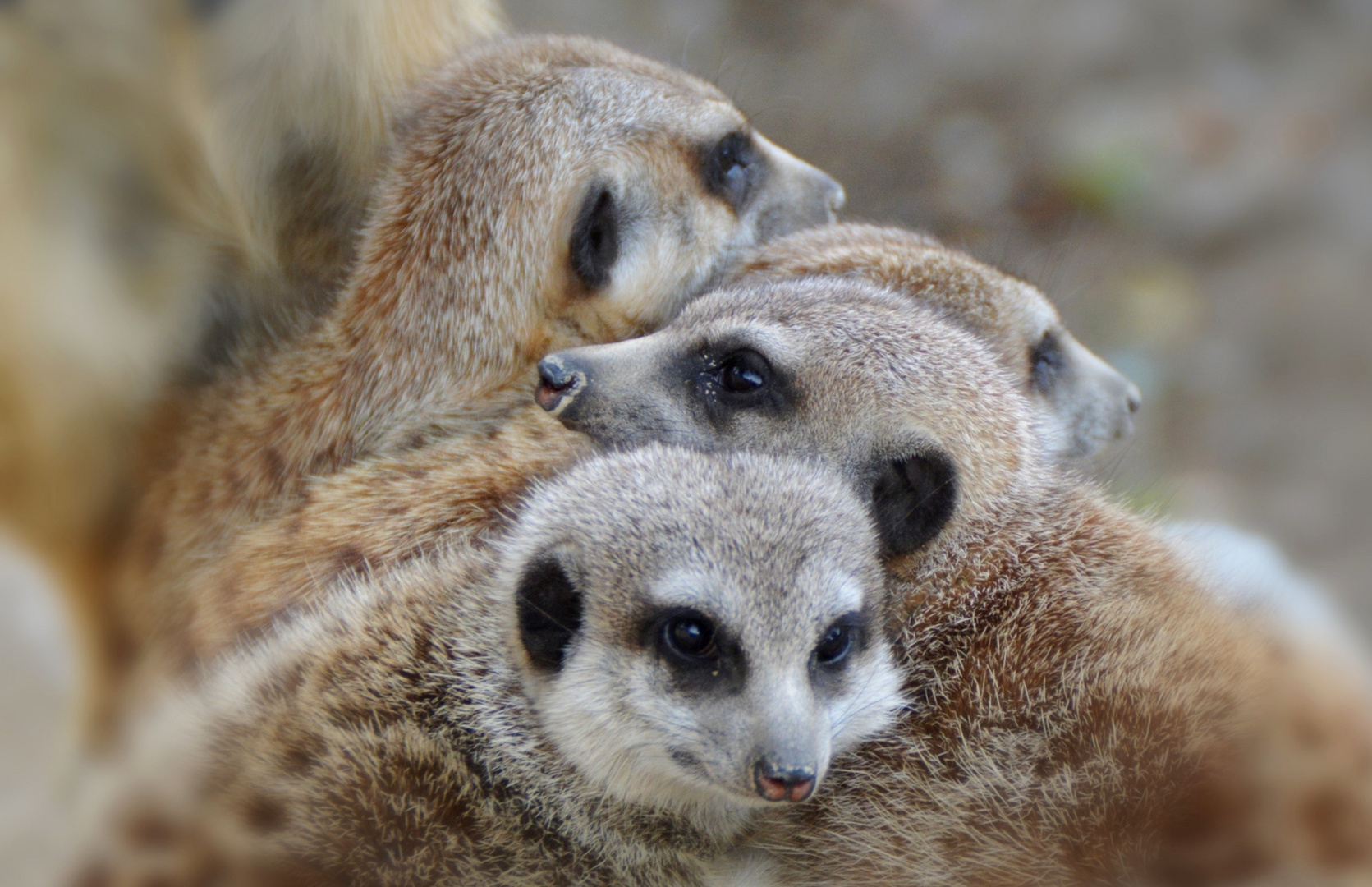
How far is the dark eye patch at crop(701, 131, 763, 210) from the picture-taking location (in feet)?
7.69

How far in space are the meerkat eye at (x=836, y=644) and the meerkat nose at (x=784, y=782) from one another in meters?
0.20

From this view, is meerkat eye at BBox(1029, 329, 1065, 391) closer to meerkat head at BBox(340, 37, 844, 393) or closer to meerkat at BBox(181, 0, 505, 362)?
meerkat head at BBox(340, 37, 844, 393)

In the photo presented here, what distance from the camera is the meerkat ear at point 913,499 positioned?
5.76 feet

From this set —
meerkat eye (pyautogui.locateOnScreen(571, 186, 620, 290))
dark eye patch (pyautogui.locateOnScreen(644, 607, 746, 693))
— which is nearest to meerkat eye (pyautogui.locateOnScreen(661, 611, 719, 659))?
dark eye patch (pyautogui.locateOnScreen(644, 607, 746, 693))

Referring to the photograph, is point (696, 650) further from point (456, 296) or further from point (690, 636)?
point (456, 296)

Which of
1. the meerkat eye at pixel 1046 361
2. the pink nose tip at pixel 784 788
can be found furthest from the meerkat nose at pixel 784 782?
the meerkat eye at pixel 1046 361

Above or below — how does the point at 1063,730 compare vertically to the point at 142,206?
below

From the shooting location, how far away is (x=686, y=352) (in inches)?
75.5

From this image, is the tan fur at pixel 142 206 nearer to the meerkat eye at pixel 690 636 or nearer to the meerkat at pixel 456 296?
the meerkat at pixel 456 296

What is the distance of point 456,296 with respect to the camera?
204 centimetres

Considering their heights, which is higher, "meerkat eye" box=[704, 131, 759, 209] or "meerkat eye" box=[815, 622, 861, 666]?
"meerkat eye" box=[704, 131, 759, 209]

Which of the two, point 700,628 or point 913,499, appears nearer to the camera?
point 700,628

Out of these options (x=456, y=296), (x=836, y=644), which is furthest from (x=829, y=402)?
(x=456, y=296)

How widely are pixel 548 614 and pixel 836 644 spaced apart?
385mm
